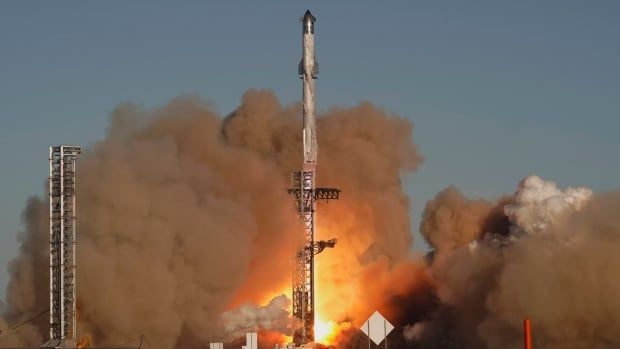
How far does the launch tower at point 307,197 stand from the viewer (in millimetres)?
86875

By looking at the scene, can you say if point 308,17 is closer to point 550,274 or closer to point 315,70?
point 315,70

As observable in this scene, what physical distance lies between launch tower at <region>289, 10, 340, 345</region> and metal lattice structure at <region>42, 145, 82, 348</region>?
18100 mm

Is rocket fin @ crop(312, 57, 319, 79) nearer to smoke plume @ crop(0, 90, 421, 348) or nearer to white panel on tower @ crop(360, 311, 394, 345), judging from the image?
smoke plume @ crop(0, 90, 421, 348)

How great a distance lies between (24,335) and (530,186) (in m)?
37.8

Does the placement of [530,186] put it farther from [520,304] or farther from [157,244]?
[157,244]

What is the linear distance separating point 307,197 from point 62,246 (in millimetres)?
20006

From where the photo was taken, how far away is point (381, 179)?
105m

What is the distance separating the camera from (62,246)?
2901 inches

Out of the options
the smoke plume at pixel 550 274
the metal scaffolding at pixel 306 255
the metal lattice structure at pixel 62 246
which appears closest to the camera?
the metal lattice structure at pixel 62 246

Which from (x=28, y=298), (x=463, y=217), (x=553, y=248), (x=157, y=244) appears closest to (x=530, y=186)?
(x=553, y=248)

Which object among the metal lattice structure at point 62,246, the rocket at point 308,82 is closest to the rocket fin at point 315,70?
the rocket at point 308,82

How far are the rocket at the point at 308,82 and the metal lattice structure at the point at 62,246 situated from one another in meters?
19.5

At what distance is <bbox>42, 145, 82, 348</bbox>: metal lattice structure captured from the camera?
72938mm

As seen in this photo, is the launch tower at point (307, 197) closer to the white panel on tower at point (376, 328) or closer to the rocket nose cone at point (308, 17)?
the rocket nose cone at point (308, 17)
